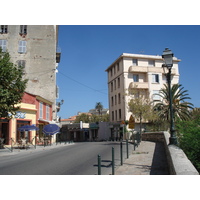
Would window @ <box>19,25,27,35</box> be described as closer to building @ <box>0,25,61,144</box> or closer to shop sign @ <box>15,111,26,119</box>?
building @ <box>0,25,61,144</box>

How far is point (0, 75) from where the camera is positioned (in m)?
15.7

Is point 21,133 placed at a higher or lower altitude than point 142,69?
lower

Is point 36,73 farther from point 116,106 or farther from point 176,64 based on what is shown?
point 176,64

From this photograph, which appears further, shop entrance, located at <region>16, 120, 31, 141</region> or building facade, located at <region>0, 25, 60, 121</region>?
building facade, located at <region>0, 25, 60, 121</region>

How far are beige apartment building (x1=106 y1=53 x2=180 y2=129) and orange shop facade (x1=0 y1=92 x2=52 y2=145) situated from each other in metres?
16.3

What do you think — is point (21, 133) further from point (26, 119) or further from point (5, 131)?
point (5, 131)

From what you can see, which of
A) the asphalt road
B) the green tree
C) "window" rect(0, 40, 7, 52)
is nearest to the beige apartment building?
"window" rect(0, 40, 7, 52)

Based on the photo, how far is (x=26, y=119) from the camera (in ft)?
84.7

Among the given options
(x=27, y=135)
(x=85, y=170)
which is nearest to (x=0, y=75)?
(x=85, y=170)

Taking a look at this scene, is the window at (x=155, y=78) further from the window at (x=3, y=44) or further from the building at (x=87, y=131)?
the window at (x=3, y=44)

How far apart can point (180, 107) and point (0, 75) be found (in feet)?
87.4

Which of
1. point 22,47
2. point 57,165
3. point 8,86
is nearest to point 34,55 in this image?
point 22,47

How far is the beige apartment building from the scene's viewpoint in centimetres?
4222

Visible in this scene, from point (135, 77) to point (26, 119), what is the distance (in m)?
24.1
